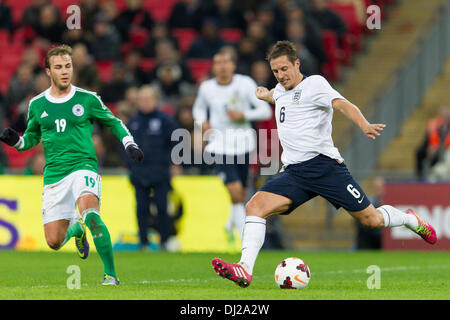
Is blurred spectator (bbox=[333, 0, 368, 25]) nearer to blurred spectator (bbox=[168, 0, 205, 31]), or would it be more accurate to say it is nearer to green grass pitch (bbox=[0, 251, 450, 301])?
blurred spectator (bbox=[168, 0, 205, 31])

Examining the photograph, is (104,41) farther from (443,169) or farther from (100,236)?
(100,236)

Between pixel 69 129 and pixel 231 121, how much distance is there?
17.0 ft

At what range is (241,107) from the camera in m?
14.8

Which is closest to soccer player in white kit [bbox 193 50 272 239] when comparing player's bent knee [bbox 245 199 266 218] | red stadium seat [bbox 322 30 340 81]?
player's bent knee [bbox 245 199 266 218]

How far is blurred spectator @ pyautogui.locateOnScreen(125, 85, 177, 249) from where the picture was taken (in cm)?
1631

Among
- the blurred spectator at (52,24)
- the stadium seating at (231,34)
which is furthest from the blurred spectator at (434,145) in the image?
the blurred spectator at (52,24)

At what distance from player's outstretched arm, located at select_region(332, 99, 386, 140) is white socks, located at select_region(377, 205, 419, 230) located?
124 cm

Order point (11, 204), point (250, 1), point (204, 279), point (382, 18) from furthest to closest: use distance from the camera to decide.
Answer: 1. point (382, 18)
2. point (250, 1)
3. point (11, 204)
4. point (204, 279)

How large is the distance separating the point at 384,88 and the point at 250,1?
3.64m

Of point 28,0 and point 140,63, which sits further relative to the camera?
point 28,0

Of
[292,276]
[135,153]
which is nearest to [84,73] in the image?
[135,153]
